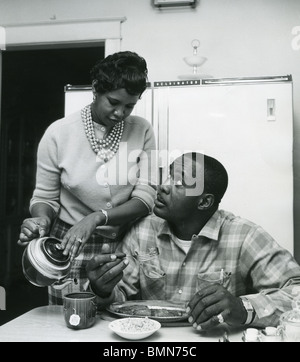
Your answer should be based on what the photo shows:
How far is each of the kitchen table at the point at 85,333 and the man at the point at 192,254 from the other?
0.35ft

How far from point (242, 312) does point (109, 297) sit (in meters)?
0.29

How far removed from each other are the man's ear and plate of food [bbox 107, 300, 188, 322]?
0.90 feet

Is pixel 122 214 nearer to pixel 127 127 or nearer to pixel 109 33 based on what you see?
pixel 127 127

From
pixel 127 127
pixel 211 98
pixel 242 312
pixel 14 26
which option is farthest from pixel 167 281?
pixel 14 26

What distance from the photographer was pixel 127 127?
1265mm

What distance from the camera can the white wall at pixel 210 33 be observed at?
1.89m

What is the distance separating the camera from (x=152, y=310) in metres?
1.00

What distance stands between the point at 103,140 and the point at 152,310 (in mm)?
448

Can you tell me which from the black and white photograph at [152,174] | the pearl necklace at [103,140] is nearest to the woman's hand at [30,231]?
the black and white photograph at [152,174]

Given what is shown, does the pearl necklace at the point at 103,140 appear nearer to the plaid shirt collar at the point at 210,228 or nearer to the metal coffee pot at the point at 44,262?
the plaid shirt collar at the point at 210,228

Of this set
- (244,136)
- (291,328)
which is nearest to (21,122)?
(244,136)

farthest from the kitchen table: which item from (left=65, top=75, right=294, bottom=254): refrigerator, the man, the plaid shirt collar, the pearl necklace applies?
(left=65, top=75, right=294, bottom=254): refrigerator

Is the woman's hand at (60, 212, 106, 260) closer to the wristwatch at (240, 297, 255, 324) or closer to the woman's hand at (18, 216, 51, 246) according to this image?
the woman's hand at (18, 216, 51, 246)

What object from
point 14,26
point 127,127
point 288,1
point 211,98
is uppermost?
point 288,1
